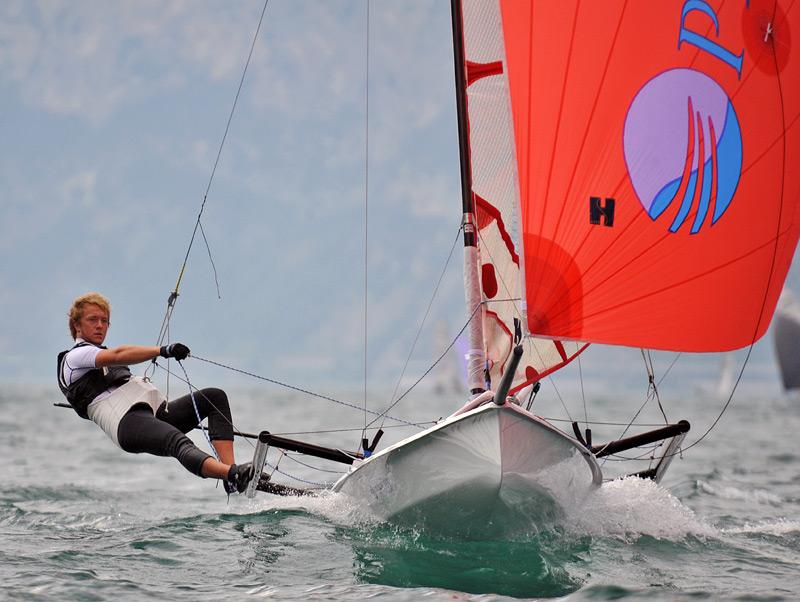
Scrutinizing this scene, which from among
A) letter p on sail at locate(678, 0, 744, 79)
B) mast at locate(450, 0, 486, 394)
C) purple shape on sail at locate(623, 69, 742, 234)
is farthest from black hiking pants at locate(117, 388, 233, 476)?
letter p on sail at locate(678, 0, 744, 79)

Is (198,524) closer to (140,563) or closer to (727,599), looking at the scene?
(140,563)

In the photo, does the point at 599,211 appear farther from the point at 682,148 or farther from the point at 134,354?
the point at 134,354

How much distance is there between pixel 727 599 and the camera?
4.37 m

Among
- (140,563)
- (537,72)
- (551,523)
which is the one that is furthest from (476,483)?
(537,72)

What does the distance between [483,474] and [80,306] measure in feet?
8.55

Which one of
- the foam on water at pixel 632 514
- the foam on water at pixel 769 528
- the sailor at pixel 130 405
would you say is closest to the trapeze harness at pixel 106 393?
the sailor at pixel 130 405

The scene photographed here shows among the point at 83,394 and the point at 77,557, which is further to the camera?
the point at 83,394

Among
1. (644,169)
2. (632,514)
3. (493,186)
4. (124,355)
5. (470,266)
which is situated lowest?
(632,514)

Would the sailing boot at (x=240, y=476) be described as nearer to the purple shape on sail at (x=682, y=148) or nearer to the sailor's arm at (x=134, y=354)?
the sailor's arm at (x=134, y=354)

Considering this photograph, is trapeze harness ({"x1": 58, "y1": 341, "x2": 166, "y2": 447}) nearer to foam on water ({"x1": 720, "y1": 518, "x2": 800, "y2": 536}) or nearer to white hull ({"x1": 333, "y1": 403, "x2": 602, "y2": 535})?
white hull ({"x1": 333, "y1": 403, "x2": 602, "y2": 535})

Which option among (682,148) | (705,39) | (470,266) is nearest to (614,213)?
(682,148)

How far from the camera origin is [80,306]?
560 centimetres

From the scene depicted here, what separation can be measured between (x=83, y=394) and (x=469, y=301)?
7.70 ft

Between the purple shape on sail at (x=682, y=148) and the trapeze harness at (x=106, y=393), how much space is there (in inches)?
122
